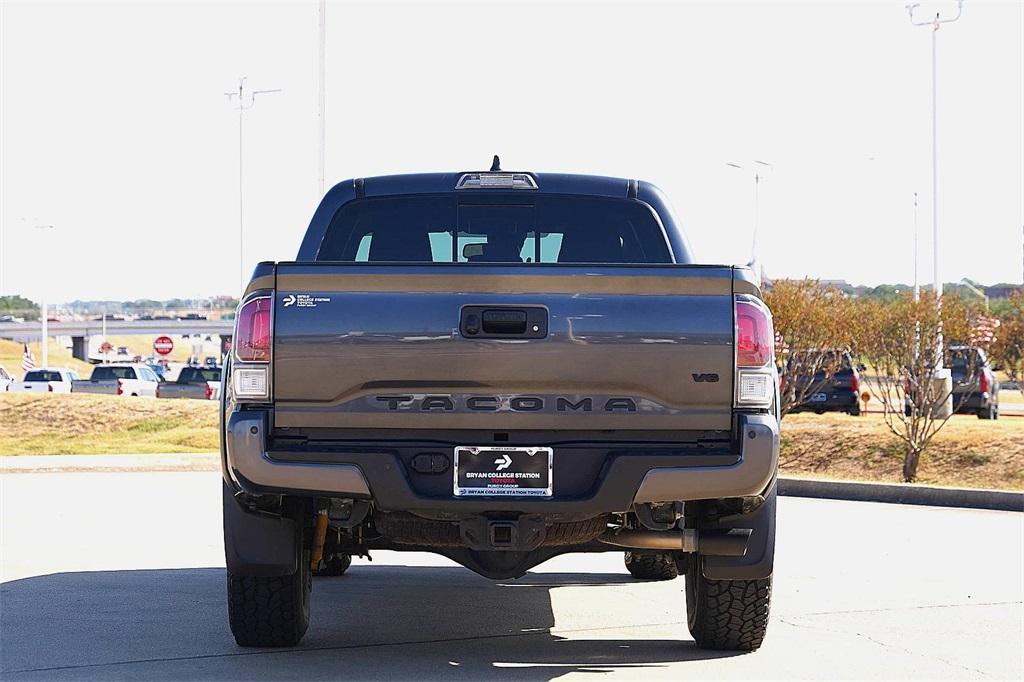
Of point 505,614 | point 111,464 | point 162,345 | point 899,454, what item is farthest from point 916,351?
point 162,345

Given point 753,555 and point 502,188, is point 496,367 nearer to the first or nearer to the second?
point 753,555

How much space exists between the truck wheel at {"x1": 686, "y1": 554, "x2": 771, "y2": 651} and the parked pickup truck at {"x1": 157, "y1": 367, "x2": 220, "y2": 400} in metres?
40.8

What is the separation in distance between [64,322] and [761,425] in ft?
533

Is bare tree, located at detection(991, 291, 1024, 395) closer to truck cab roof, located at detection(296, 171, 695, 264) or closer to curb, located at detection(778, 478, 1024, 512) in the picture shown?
curb, located at detection(778, 478, 1024, 512)

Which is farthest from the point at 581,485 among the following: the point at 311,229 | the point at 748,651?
the point at 311,229

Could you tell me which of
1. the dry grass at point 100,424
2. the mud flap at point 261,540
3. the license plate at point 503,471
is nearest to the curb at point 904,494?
the license plate at point 503,471

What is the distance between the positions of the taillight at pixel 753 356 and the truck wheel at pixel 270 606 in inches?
85.1

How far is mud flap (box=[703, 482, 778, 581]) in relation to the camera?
6.55 meters

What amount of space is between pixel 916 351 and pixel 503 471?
16540mm

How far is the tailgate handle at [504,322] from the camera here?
611 centimetres

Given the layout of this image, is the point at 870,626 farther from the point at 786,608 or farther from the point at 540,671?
the point at 540,671

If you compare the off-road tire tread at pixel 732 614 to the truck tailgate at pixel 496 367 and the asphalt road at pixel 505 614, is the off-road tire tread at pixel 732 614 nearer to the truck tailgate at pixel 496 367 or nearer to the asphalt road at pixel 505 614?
the asphalt road at pixel 505 614

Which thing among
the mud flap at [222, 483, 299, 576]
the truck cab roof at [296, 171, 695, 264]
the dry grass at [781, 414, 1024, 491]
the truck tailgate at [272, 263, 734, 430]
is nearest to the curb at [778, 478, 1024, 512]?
the dry grass at [781, 414, 1024, 491]

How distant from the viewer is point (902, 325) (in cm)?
2181
